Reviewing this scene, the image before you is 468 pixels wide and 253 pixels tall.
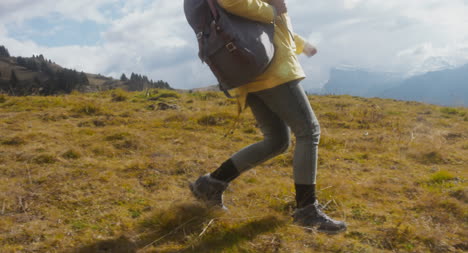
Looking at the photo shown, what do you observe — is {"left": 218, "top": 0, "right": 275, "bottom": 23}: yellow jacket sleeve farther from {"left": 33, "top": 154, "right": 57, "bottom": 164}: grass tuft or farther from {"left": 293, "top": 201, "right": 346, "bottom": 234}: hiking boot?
{"left": 33, "top": 154, "right": 57, "bottom": 164}: grass tuft

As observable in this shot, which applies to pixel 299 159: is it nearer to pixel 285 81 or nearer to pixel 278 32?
pixel 285 81

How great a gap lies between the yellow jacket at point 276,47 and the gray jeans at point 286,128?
57 millimetres

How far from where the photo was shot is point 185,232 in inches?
88.4

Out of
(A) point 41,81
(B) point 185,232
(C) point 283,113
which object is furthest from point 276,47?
(A) point 41,81

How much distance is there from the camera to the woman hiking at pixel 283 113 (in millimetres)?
2145

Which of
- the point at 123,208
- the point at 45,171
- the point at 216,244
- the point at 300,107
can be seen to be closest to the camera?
the point at 216,244

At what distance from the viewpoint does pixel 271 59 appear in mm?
2109

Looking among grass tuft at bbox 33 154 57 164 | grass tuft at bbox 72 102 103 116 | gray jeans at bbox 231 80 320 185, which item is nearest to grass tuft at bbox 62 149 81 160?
grass tuft at bbox 33 154 57 164

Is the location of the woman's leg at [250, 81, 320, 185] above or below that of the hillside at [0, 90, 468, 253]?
above

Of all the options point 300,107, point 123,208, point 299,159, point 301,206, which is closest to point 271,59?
point 300,107

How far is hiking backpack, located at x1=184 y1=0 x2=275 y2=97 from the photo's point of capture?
78.1 inches

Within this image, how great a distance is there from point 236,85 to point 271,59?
27cm

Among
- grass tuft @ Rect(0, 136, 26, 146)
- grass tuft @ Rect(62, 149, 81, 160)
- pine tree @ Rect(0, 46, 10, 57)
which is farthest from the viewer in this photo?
pine tree @ Rect(0, 46, 10, 57)

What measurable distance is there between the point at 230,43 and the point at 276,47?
364 millimetres
